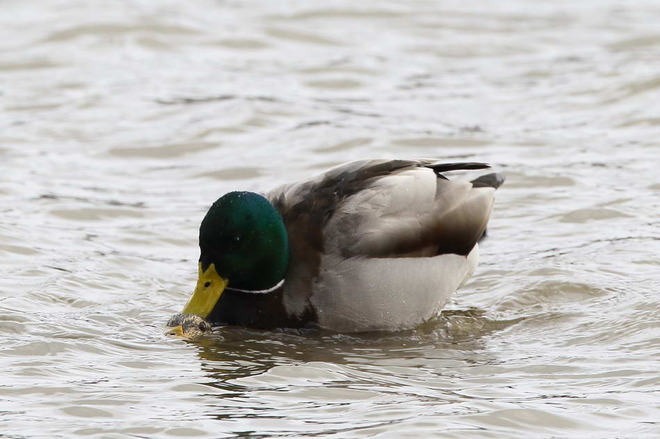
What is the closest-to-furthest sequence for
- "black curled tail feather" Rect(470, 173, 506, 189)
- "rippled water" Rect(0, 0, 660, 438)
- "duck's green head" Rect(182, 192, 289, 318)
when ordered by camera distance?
"rippled water" Rect(0, 0, 660, 438)
"duck's green head" Rect(182, 192, 289, 318)
"black curled tail feather" Rect(470, 173, 506, 189)

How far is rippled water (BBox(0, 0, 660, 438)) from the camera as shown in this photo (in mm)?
5926

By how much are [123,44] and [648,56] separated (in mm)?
5547

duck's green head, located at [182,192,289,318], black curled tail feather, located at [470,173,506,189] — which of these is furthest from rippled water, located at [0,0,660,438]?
black curled tail feather, located at [470,173,506,189]

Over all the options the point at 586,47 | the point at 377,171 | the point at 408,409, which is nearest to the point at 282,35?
the point at 586,47

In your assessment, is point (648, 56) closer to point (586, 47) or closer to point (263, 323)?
point (586, 47)

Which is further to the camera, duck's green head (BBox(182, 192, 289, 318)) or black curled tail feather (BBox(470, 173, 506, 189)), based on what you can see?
black curled tail feather (BBox(470, 173, 506, 189))

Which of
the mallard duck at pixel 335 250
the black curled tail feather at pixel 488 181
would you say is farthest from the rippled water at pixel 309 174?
the black curled tail feather at pixel 488 181

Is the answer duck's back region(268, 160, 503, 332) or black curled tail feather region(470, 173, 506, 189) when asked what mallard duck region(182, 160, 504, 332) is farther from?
black curled tail feather region(470, 173, 506, 189)

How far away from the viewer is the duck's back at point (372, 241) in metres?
6.99

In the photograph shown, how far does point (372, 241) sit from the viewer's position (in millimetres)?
6969

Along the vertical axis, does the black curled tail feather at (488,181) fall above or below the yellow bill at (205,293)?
above

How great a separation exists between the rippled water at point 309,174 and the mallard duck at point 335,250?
162 millimetres

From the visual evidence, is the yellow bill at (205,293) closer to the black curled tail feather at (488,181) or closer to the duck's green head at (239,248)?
the duck's green head at (239,248)

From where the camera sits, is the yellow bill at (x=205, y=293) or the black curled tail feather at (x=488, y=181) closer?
the yellow bill at (x=205, y=293)
